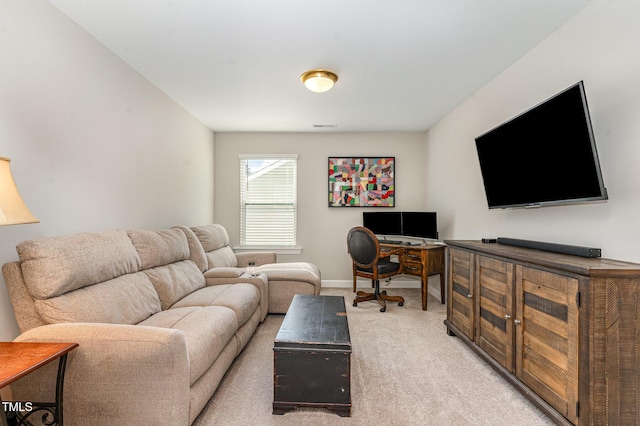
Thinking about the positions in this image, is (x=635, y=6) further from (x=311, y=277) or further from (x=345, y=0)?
(x=311, y=277)

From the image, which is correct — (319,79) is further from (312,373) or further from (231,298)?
(312,373)

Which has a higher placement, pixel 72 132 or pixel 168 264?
pixel 72 132

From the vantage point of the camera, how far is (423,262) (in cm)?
371

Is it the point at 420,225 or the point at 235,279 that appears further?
the point at 420,225

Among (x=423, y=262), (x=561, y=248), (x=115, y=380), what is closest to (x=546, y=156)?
(x=561, y=248)

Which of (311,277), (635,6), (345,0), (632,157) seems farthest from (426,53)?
(311,277)

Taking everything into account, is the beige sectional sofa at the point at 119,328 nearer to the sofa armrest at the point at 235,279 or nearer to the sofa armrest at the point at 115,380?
the sofa armrest at the point at 115,380

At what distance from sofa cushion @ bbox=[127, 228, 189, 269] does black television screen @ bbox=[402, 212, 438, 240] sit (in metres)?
2.89

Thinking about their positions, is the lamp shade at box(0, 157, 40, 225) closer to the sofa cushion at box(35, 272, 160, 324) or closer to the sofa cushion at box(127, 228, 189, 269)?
the sofa cushion at box(35, 272, 160, 324)

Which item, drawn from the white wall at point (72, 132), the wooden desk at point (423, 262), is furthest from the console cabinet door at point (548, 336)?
the white wall at point (72, 132)

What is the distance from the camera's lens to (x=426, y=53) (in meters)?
2.43

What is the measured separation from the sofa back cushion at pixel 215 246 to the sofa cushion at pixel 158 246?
546 millimetres

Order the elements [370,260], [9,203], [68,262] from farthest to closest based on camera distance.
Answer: [370,260] < [68,262] < [9,203]

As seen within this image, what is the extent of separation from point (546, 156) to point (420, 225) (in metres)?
2.27
